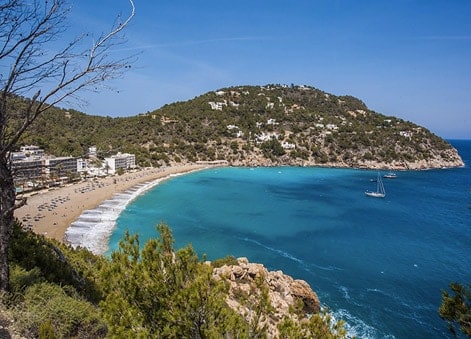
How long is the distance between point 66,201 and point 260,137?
6327 cm

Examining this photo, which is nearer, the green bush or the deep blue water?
the green bush

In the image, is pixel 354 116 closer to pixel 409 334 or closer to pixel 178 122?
pixel 178 122

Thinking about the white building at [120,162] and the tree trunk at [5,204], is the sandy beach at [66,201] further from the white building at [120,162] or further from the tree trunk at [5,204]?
the tree trunk at [5,204]

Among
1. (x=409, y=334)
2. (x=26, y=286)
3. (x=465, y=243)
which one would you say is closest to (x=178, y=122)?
(x=465, y=243)

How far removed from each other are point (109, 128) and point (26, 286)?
86828mm

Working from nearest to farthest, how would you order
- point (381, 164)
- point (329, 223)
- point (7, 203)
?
point (7, 203), point (329, 223), point (381, 164)

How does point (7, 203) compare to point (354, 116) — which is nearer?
point (7, 203)

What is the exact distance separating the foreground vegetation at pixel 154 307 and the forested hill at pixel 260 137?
6744 centimetres

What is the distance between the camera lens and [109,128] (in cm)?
8594

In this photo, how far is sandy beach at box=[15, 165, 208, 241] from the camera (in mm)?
29812

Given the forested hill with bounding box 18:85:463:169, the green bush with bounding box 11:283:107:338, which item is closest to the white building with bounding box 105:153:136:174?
the forested hill with bounding box 18:85:463:169

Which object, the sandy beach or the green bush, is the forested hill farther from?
the green bush

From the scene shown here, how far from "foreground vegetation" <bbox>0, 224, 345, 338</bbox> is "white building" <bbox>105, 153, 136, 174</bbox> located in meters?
59.1

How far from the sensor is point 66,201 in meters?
38.8
